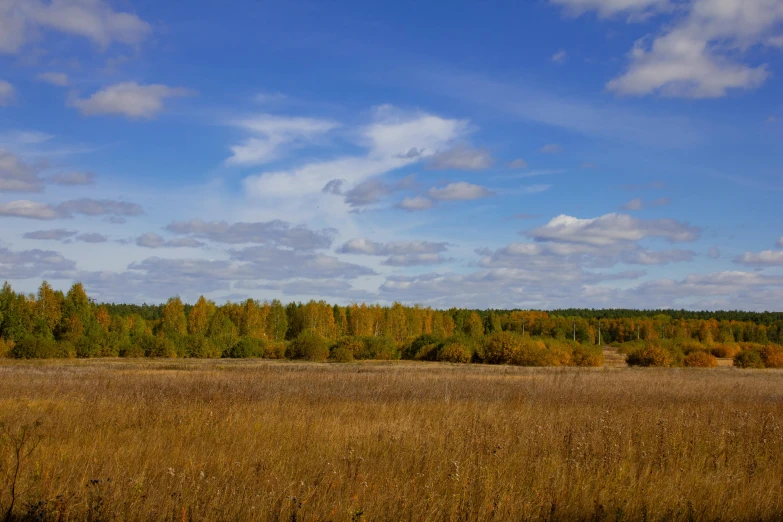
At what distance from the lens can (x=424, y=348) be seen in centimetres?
5934

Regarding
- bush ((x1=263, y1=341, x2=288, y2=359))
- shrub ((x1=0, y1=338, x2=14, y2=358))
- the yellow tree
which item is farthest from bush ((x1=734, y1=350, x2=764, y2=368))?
the yellow tree

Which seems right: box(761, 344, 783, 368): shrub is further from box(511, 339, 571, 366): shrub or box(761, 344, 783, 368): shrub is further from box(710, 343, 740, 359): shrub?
box(511, 339, 571, 366): shrub

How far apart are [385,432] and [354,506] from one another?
4042 mm

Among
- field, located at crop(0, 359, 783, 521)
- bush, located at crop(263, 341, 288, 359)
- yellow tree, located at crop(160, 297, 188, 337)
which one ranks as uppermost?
yellow tree, located at crop(160, 297, 188, 337)

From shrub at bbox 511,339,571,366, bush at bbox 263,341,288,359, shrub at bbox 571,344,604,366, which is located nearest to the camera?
shrub at bbox 511,339,571,366

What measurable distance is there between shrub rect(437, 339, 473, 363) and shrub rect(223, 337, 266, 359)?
18.5 meters

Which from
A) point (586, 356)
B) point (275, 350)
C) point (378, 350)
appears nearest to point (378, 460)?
point (586, 356)

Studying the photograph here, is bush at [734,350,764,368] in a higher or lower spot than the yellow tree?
lower

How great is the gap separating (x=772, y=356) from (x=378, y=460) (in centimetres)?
5665

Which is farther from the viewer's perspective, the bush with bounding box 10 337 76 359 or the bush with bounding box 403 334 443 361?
the bush with bounding box 403 334 443 361

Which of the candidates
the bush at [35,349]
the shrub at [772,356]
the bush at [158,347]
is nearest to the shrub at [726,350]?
the shrub at [772,356]

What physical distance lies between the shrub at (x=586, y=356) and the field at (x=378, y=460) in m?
39.6

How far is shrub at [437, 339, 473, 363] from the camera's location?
2143 inches

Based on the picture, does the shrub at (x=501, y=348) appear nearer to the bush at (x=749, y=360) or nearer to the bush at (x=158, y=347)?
the bush at (x=749, y=360)
